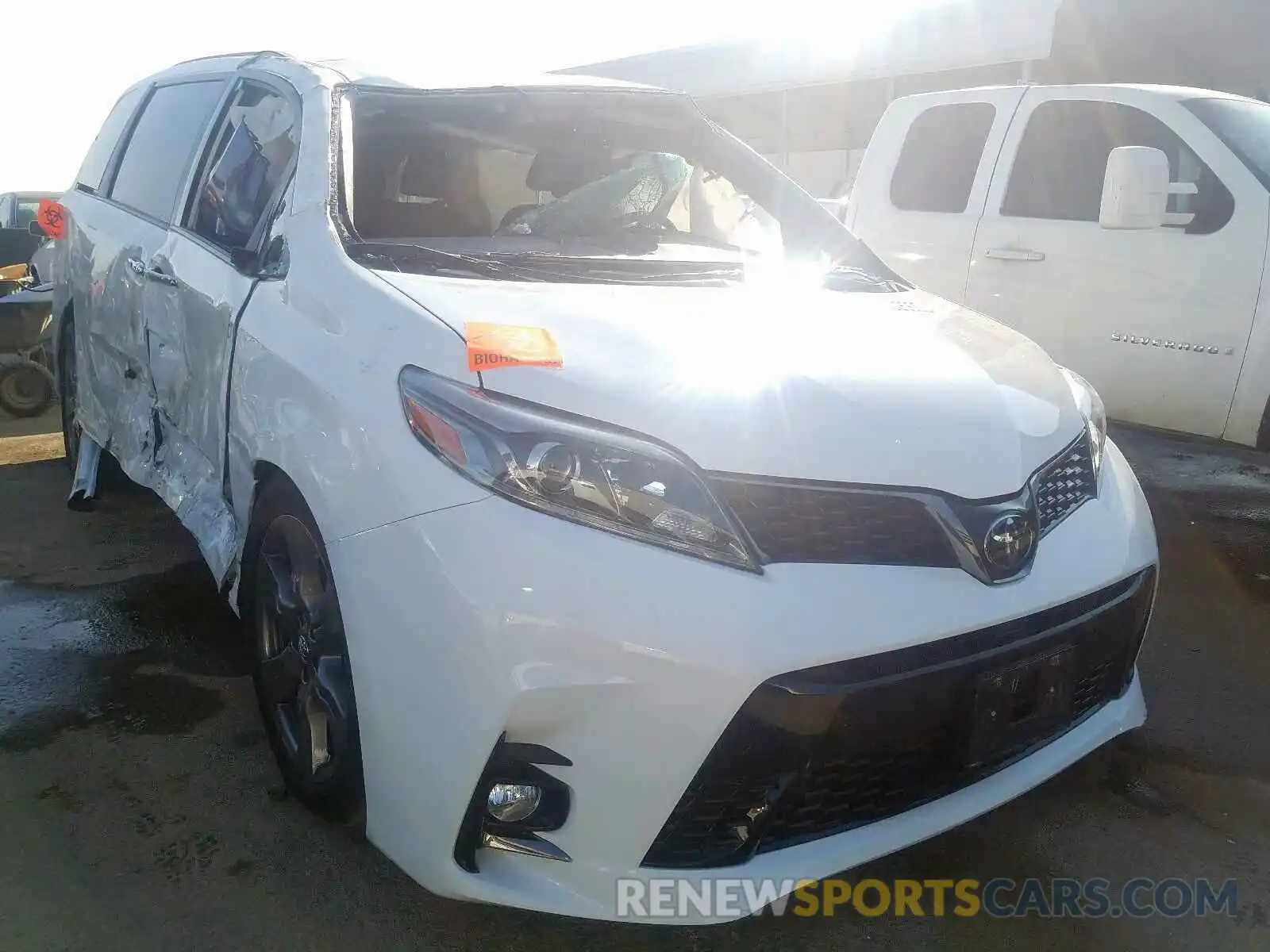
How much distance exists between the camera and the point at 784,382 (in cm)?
206

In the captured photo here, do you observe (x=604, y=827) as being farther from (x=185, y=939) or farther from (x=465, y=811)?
(x=185, y=939)

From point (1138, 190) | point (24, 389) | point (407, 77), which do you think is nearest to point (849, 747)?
point (407, 77)

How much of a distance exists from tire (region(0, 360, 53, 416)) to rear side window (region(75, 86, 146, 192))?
2.81 meters

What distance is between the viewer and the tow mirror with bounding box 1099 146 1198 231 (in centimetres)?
449

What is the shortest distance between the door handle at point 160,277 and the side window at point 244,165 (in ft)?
0.52

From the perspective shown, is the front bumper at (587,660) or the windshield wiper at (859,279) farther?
the windshield wiper at (859,279)

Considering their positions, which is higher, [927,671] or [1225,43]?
[1225,43]

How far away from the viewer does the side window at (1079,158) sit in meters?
4.82

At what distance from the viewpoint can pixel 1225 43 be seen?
945 cm

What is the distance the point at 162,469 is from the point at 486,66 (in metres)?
1.59

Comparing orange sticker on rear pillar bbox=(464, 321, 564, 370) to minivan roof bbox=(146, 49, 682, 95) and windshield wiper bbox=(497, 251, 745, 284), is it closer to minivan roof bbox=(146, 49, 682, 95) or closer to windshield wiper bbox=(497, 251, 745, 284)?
windshield wiper bbox=(497, 251, 745, 284)

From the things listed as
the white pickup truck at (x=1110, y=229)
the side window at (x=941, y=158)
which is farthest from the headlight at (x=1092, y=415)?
the side window at (x=941, y=158)

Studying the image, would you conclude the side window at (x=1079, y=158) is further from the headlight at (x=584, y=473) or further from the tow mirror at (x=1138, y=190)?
the headlight at (x=584, y=473)

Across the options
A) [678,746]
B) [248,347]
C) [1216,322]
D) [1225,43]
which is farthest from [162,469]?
[1225,43]
